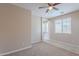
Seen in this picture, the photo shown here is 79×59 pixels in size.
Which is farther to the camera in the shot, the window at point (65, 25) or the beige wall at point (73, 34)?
the window at point (65, 25)

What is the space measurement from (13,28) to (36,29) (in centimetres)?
244

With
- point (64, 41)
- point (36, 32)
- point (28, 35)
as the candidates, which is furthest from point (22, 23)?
point (64, 41)

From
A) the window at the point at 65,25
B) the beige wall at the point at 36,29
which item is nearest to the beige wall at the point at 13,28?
the beige wall at the point at 36,29

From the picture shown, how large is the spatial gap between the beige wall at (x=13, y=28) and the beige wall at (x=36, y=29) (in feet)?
3.64

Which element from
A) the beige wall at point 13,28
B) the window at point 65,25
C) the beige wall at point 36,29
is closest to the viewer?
the beige wall at point 13,28

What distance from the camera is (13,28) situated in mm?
3693

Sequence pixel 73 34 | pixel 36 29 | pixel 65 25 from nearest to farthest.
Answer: pixel 73 34
pixel 65 25
pixel 36 29

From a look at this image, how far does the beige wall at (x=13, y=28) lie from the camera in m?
3.30

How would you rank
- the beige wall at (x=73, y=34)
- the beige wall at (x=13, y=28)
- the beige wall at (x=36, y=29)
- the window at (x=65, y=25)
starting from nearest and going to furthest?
1. the beige wall at (x=13, y=28)
2. the beige wall at (x=73, y=34)
3. the window at (x=65, y=25)
4. the beige wall at (x=36, y=29)

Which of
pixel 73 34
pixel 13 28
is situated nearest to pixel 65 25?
pixel 73 34

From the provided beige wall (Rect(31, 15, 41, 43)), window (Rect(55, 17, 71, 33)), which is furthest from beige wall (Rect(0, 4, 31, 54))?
window (Rect(55, 17, 71, 33))

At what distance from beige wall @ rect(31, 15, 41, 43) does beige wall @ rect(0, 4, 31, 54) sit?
1108 mm

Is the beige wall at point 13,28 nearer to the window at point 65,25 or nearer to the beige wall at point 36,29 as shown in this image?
the beige wall at point 36,29

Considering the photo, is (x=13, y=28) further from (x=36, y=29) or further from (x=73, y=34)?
(x=73, y=34)
